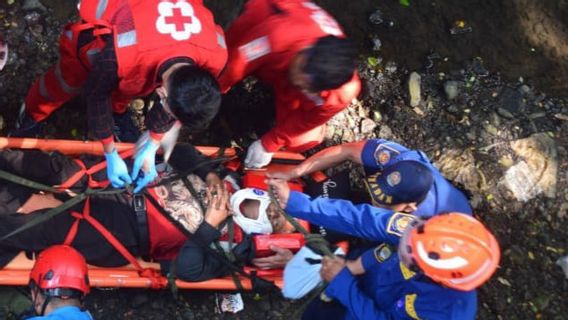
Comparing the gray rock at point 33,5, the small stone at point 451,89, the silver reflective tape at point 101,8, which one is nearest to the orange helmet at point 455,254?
the silver reflective tape at point 101,8

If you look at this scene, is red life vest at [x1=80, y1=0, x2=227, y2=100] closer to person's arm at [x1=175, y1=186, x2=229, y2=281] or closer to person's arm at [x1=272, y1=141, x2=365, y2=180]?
person's arm at [x1=175, y1=186, x2=229, y2=281]

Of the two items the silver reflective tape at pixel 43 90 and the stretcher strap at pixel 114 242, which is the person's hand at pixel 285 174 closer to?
the stretcher strap at pixel 114 242

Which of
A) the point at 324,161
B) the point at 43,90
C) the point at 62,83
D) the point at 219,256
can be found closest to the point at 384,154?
the point at 324,161

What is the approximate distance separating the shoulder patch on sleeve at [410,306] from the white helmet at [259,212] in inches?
41.5

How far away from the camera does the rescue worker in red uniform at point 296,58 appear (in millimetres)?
2998

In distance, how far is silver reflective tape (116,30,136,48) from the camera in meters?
2.81

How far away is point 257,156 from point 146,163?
80cm

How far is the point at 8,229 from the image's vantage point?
3312 mm

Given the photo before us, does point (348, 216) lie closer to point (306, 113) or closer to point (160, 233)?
point (306, 113)

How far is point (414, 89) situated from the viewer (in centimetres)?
466

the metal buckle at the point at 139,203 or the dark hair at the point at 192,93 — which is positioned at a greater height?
the dark hair at the point at 192,93

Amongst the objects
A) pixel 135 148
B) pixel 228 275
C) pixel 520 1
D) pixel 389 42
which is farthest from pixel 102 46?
pixel 520 1

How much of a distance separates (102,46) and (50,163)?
33.4 inches

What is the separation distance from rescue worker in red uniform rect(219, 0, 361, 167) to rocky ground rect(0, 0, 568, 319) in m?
0.92
